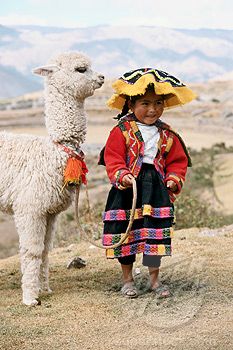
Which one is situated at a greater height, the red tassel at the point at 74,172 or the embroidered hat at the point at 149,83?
the embroidered hat at the point at 149,83

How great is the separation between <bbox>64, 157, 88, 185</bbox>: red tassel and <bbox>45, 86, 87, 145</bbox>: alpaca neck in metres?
0.18

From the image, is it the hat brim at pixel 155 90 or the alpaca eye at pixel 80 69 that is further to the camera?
the alpaca eye at pixel 80 69

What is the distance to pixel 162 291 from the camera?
542cm

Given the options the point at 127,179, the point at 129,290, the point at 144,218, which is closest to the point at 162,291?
the point at 129,290

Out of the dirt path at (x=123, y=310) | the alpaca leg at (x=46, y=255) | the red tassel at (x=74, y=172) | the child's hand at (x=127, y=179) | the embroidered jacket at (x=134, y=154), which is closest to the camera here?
the dirt path at (x=123, y=310)

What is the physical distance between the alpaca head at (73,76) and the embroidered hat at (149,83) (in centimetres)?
19

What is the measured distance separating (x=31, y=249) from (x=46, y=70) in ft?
4.53

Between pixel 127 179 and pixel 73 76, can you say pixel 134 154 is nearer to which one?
pixel 127 179

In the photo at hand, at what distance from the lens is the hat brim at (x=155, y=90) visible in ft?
17.0

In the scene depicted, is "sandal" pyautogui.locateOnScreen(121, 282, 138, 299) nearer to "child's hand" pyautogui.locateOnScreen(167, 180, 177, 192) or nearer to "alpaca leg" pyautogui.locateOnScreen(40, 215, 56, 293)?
"alpaca leg" pyautogui.locateOnScreen(40, 215, 56, 293)

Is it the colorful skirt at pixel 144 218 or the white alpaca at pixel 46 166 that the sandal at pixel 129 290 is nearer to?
the colorful skirt at pixel 144 218

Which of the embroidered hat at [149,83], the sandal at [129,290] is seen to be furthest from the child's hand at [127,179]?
the sandal at [129,290]

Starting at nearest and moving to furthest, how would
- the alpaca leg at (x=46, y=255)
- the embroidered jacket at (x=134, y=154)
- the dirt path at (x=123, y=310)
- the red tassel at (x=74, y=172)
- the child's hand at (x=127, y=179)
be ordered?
the dirt path at (x=123, y=310), the child's hand at (x=127, y=179), the embroidered jacket at (x=134, y=154), the red tassel at (x=74, y=172), the alpaca leg at (x=46, y=255)

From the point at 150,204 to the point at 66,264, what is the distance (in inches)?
78.5
